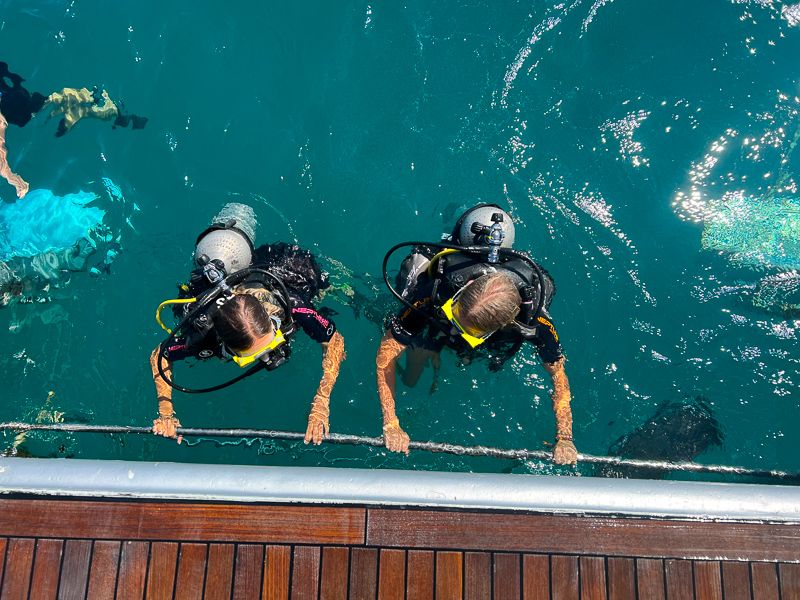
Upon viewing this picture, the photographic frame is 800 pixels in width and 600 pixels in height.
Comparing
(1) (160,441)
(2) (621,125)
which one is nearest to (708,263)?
(2) (621,125)

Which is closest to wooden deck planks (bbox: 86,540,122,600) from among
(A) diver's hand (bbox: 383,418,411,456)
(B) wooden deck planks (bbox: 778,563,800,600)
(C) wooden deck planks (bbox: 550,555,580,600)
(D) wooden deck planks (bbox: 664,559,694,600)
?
(A) diver's hand (bbox: 383,418,411,456)

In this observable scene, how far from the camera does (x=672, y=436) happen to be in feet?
20.3

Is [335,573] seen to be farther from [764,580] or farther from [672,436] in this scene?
[672,436]

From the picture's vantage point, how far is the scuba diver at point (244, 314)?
4137mm

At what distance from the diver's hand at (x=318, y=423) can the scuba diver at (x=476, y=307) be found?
19.2 inches

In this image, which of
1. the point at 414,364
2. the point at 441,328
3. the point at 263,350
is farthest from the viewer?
the point at 414,364

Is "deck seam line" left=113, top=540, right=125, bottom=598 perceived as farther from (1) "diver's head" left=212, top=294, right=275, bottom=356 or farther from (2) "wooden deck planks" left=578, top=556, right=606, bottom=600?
(2) "wooden deck planks" left=578, top=556, right=606, bottom=600

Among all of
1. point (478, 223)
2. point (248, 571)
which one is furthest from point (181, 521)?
point (478, 223)

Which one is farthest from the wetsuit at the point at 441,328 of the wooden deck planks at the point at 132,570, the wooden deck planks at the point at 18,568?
the wooden deck planks at the point at 18,568

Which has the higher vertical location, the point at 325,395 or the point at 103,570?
the point at 325,395

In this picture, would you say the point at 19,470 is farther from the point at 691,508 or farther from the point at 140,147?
the point at 691,508

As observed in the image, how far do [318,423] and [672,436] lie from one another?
3.73m

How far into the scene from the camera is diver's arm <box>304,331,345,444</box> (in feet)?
15.5

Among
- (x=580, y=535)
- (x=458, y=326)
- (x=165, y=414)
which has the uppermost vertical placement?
(x=458, y=326)
